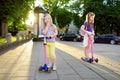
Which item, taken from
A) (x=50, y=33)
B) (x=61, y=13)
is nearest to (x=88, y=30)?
(x=50, y=33)

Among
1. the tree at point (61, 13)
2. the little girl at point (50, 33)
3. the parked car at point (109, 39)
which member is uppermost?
the tree at point (61, 13)

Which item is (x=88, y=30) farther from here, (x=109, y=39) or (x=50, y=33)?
(x=109, y=39)

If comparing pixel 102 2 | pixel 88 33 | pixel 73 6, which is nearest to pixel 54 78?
pixel 88 33

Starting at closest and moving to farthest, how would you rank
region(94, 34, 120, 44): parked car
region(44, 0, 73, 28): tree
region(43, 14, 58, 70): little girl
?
region(43, 14, 58, 70): little girl, region(94, 34, 120, 44): parked car, region(44, 0, 73, 28): tree

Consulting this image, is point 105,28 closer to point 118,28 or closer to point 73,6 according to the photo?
point 118,28

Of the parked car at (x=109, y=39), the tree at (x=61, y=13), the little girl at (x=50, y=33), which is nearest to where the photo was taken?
the little girl at (x=50, y=33)

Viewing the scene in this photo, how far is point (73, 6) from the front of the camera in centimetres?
5922

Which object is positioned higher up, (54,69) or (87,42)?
(87,42)

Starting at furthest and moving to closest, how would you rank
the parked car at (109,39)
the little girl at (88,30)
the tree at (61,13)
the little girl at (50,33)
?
the tree at (61,13) < the parked car at (109,39) < the little girl at (88,30) < the little girl at (50,33)

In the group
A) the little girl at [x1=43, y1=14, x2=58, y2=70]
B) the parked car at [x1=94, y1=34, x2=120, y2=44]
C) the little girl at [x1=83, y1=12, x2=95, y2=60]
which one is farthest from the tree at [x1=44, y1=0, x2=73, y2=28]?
the little girl at [x1=43, y1=14, x2=58, y2=70]

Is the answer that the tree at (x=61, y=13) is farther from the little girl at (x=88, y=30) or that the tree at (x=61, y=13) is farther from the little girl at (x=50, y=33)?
the little girl at (x=50, y=33)

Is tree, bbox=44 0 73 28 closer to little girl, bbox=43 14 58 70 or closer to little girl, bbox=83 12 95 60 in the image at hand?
little girl, bbox=83 12 95 60

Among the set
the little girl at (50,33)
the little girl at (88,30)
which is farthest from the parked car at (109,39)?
the little girl at (50,33)

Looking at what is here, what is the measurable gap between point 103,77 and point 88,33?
367 cm
